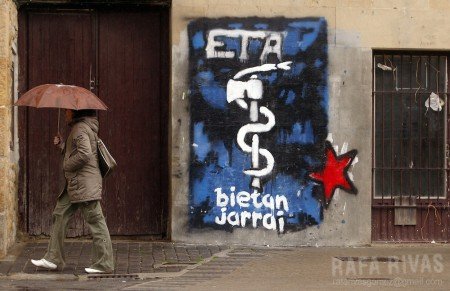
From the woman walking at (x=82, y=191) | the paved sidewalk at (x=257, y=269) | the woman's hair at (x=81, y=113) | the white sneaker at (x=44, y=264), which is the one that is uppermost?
the woman's hair at (x=81, y=113)

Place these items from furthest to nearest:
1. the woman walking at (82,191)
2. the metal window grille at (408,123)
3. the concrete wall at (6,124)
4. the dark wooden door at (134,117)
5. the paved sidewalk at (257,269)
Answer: the metal window grille at (408,123)
the dark wooden door at (134,117)
the concrete wall at (6,124)
the woman walking at (82,191)
the paved sidewalk at (257,269)

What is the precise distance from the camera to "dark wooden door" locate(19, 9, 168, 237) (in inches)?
497

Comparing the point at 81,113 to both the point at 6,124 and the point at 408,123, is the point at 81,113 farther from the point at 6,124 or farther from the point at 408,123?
the point at 408,123

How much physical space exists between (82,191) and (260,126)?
10.3 feet

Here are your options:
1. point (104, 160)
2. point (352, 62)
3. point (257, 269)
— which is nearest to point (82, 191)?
point (104, 160)

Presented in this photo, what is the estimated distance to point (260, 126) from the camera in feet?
41.3

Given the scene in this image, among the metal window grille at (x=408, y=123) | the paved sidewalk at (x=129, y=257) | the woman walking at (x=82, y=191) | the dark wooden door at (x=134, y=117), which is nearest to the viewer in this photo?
the woman walking at (x=82, y=191)

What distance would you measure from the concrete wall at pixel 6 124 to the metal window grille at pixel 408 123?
461 cm

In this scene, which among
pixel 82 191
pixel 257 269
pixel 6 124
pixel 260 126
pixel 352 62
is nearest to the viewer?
pixel 82 191

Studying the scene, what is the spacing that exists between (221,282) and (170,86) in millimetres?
3542

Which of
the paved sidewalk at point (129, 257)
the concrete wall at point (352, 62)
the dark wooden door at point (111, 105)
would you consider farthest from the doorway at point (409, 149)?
the dark wooden door at point (111, 105)

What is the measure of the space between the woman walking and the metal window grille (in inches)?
164

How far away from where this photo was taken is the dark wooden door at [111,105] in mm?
12633

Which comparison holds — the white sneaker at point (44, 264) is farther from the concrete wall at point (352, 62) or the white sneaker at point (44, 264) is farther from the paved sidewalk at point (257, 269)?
the concrete wall at point (352, 62)
